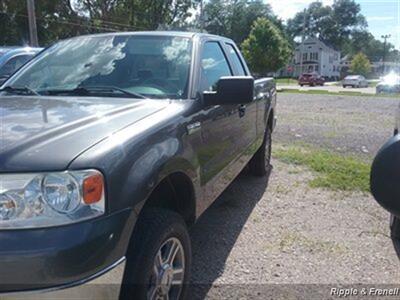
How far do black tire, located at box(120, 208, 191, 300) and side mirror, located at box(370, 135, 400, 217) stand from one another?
1097 millimetres

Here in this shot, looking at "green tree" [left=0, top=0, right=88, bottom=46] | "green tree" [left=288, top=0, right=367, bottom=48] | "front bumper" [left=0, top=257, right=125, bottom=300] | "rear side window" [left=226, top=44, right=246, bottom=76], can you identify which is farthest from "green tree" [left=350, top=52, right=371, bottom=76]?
"front bumper" [left=0, top=257, right=125, bottom=300]

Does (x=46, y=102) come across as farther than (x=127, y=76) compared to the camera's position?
No

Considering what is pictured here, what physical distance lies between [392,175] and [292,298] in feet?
5.14

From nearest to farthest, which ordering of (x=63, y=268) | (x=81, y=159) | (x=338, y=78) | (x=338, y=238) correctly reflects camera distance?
(x=63, y=268), (x=81, y=159), (x=338, y=238), (x=338, y=78)

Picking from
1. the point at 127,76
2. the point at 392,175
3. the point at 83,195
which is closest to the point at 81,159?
the point at 83,195

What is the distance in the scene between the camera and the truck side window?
3541 mm

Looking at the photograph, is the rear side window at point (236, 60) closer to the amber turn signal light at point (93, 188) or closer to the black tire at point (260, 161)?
the black tire at point (260, 161)

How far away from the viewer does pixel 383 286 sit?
3.25 metres

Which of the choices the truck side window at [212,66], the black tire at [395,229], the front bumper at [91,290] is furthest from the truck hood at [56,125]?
the black tire at [395,229]

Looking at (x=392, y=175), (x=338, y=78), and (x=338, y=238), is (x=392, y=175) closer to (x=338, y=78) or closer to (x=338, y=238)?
(x=338, y=238)

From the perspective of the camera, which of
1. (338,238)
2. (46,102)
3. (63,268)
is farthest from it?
Answer: (338,238)

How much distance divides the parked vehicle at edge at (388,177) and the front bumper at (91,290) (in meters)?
1.16

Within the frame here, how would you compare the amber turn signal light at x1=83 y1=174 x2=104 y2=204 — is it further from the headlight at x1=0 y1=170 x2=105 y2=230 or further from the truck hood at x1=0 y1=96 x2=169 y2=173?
the truck hood at x1=0 y1=96 x2=169 y2=173

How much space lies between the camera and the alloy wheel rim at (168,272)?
7.89 feet
